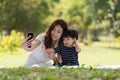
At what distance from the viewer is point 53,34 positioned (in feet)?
25.8

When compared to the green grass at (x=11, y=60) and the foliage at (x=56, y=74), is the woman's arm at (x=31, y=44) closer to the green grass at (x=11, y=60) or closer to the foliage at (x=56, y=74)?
the foliage at (x=56, y=74)

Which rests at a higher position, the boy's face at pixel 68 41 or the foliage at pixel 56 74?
the boy's face at pixel 68 41

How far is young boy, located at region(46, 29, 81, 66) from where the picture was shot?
767 cm

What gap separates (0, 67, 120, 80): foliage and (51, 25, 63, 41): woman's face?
6.73 feet

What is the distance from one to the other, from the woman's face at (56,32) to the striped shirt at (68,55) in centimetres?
18

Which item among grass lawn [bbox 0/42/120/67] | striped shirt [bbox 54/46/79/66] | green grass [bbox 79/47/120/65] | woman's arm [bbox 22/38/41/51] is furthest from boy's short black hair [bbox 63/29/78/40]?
green grass [bbox 79/47/120/65]

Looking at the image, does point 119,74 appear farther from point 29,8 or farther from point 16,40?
point 29,8

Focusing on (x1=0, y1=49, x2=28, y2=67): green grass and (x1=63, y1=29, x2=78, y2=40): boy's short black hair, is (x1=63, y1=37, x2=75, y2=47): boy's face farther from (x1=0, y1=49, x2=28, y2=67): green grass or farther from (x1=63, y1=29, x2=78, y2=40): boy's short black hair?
(x1=0, y1=49, x2=28, y2=67): green grass

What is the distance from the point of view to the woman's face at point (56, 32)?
7836 millimetres

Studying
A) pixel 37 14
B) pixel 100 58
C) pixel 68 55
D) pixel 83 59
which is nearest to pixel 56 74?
pixel 68 55

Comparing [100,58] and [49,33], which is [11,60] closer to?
[100,58]

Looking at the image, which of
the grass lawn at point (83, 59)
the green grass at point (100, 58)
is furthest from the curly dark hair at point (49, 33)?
the green grass at point (100, 58)

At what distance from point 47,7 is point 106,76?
50.0 metres

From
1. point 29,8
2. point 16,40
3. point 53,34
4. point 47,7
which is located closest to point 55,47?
point 53,34
